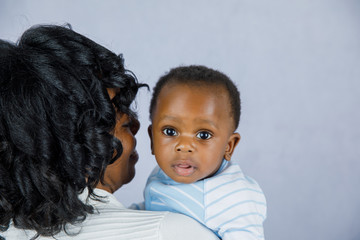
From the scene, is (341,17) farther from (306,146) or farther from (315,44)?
(306,146)

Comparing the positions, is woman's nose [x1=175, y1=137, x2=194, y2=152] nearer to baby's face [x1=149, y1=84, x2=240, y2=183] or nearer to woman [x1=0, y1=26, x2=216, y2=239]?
baby's face [x1=149, y1=84, x2=240, y2=183]

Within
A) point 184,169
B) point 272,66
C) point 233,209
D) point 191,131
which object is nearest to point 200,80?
point 191,131

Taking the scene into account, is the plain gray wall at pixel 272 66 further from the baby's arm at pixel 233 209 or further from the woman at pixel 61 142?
the woman at pixel 61 142

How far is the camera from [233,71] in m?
2.43

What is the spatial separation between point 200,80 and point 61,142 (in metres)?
0.51

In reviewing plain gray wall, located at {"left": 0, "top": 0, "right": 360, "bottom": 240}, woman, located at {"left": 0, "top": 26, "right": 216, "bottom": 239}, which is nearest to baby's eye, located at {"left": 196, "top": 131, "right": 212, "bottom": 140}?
woman, located at {"left": 0, "top": 26, "right": 216, "bottom": 239}

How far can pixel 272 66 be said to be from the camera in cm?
245

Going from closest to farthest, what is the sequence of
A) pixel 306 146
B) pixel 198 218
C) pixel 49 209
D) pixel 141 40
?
pixel 49 209, pixel 198 218, pixel 141 40, pixel 306 146

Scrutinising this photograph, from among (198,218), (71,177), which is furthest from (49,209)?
(198,218)

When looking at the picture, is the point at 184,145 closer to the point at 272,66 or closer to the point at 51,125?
the point at 51,125

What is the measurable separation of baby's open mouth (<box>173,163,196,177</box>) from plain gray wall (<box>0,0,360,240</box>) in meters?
1.09

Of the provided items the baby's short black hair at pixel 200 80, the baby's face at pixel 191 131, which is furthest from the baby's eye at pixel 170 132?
the baby's short black hair at pixel 200 80

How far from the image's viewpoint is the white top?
93 centimetres

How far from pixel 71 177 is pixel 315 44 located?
1.94 m
